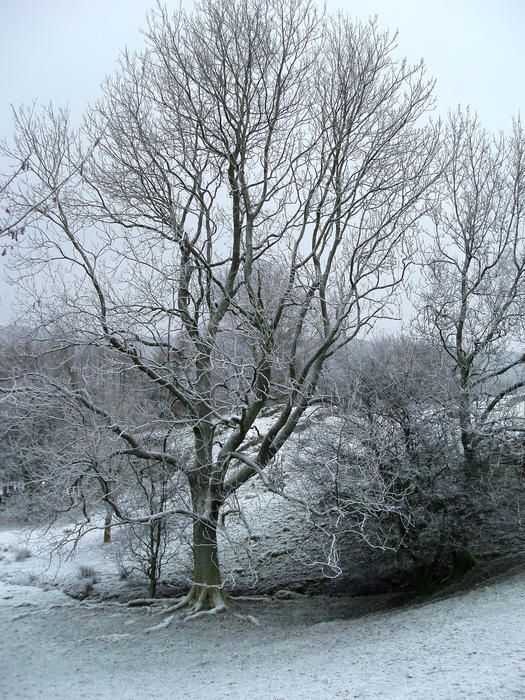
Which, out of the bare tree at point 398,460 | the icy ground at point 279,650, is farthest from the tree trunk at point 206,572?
the bare tree at point 398,460

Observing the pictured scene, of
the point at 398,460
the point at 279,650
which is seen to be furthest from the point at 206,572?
the point at 398,460

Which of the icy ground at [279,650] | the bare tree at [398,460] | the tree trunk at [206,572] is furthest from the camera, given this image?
the tree trunk at [206,572]

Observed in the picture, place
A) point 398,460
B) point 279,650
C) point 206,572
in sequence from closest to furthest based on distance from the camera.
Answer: point 279,650 → point 398,460 → point 206,572

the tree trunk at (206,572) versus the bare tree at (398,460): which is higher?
the bare tree at (398,460)

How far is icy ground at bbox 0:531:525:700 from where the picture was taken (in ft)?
18.6

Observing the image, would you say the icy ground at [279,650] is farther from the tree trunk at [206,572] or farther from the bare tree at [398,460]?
the bare tree at [398,460]

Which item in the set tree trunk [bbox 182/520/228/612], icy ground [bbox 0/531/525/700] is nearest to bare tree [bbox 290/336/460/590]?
icy ground [bbox 0/531/525/700]

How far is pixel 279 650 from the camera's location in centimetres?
802

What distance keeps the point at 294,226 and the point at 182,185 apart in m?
2.47

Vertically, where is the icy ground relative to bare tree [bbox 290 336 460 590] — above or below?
below

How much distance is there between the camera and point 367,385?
35.8 ft

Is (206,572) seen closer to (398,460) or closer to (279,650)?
(279,650)

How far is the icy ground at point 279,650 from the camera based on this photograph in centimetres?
568

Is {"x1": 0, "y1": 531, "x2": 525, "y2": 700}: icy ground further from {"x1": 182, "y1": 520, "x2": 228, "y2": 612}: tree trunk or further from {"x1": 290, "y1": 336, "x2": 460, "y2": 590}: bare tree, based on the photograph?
{"x1": 290, "y1": 336, "x2": 460, "y2": 590}: bare tree
